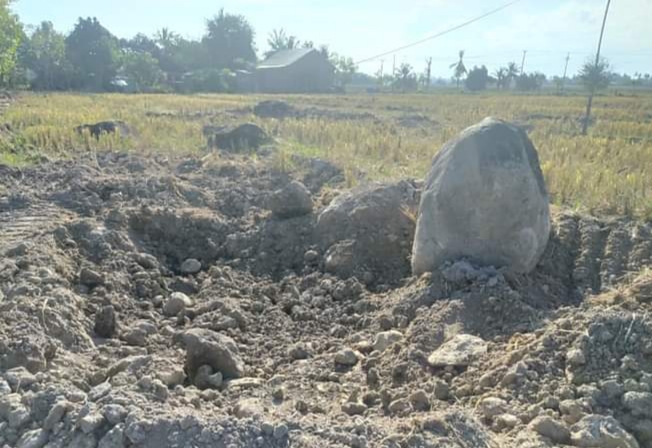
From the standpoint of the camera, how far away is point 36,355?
3156 millimetres

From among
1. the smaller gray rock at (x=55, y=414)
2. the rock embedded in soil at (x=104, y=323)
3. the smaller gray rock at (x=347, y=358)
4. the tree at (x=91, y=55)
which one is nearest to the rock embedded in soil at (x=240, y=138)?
the rock embedded in soil at (x=104, y=323)

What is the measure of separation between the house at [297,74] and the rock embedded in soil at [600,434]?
45.7m

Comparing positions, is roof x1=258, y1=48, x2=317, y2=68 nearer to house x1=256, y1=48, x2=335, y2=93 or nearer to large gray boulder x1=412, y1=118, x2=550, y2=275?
house x1=256, y1=48, x2=335, y2=93

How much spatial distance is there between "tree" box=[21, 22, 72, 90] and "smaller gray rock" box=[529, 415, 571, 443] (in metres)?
42.9

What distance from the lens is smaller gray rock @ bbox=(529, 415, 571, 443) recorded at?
8.34 feet

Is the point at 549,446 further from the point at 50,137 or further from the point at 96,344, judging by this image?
the point at 50,137

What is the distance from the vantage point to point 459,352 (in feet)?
11.2

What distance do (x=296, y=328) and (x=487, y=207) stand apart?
6.12ft

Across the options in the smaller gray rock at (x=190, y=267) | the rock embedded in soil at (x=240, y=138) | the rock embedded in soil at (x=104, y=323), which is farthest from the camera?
the rock embedded in soil at (x=240, y=138)

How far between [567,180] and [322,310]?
14.1 feet

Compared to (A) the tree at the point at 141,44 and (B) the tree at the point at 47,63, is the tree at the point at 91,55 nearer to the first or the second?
(B) the tree at the point at 47,63

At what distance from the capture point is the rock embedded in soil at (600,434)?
8.11ft

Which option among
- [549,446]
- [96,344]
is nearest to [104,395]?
[96,344]

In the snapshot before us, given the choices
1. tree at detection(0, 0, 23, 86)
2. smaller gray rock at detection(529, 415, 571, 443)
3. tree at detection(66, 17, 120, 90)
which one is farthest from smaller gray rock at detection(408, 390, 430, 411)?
tree at detection(66, 17, 120, 90)
